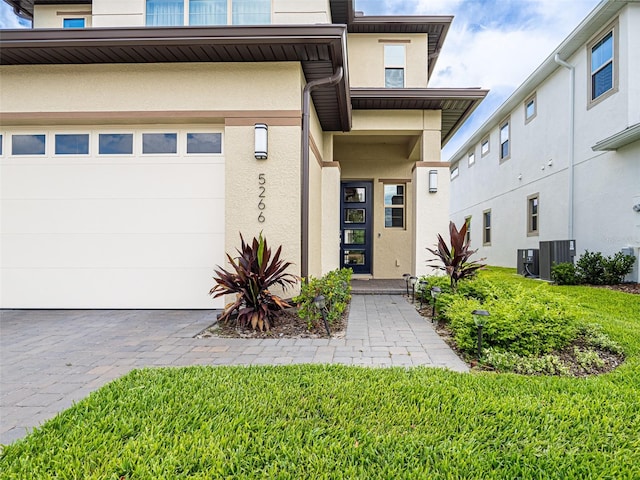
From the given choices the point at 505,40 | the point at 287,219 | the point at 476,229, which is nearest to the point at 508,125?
the point at 505,40

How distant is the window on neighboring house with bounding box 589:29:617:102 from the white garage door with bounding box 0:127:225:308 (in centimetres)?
967

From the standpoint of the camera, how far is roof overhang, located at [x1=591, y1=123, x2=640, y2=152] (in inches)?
295

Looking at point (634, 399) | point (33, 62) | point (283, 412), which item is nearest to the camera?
point (283, 412)

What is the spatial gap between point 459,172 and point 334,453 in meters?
21.4

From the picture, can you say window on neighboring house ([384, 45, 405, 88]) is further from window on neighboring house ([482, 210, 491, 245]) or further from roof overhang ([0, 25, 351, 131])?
window on neighboring house ([482, 210, 491, 245])

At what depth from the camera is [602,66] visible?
8906mm

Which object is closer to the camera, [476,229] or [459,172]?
[476,229]

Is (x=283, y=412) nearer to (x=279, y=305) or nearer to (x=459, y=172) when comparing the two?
(x=279, y=305)

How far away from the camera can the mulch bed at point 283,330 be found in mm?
4383

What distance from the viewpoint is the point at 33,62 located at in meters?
5.46

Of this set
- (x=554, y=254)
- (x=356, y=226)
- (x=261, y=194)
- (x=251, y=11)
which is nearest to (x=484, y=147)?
(x=554, y=254)

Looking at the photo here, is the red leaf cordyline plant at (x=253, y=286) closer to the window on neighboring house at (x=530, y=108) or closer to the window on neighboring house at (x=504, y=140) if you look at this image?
the window on neighboring house at (x=530, y=108)

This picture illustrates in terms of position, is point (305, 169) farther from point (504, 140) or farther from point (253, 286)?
point (504, 140)

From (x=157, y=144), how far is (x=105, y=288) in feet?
8.43
